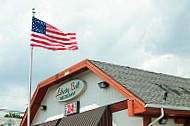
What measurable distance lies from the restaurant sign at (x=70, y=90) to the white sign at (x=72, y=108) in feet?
1.01

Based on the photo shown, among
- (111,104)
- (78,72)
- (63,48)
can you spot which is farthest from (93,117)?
(63,48)

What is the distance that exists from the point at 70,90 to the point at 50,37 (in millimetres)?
2468

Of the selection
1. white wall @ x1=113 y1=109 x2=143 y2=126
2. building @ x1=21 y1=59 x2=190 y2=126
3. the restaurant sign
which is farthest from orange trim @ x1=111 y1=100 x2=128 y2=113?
the restaurant sign

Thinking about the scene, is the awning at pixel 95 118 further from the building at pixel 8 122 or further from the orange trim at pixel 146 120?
the building at pixel 8 122

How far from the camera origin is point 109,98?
10.9m

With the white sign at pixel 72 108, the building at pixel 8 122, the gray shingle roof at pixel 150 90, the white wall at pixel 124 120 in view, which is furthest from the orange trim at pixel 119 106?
the building at pixel 8 122

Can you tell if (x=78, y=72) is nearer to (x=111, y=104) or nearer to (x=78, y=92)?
(x=78, y=92)

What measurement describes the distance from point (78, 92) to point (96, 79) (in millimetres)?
1096

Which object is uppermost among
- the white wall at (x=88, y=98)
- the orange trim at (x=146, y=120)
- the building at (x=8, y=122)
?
the white wall at (x=88, y=98)

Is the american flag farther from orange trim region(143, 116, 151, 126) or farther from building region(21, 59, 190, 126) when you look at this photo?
orange trim region(143, 116, 151, 126)

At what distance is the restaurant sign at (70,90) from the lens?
40.5ft

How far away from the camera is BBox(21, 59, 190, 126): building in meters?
8.61

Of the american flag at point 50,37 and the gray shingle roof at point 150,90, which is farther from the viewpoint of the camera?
the american flag at point 50,37

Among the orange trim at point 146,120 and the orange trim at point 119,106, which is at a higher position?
the orange trim at point 119,106
